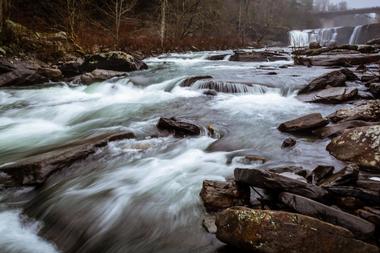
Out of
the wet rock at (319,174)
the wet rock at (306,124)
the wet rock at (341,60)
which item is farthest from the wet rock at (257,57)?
the wet rock at (319,174)

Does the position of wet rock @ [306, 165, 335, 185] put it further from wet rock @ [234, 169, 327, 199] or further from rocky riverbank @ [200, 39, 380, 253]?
wet rock @ [234, 169, 327, 199]

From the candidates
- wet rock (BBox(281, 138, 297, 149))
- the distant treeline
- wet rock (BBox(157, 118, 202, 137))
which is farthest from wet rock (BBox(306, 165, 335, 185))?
the distant treeline

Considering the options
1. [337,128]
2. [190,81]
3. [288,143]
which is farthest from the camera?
[190,81]

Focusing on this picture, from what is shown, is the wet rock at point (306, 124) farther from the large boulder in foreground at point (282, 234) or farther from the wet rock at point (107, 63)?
the wet rock at point (107, 63)

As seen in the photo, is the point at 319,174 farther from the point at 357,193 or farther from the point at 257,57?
the point at 257,57

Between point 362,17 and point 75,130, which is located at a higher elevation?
point 362,17

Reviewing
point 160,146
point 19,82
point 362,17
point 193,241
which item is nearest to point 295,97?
point 160,146

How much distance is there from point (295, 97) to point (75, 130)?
17.7ft

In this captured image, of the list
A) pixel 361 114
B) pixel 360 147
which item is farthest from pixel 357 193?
pixel 361 114

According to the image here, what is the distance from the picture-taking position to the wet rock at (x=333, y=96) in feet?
27.2

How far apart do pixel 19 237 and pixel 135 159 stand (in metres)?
2.03

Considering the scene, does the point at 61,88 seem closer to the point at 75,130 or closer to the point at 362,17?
the point at 75,130

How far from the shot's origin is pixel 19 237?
3.79 meters

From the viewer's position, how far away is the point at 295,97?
30.7 ft
